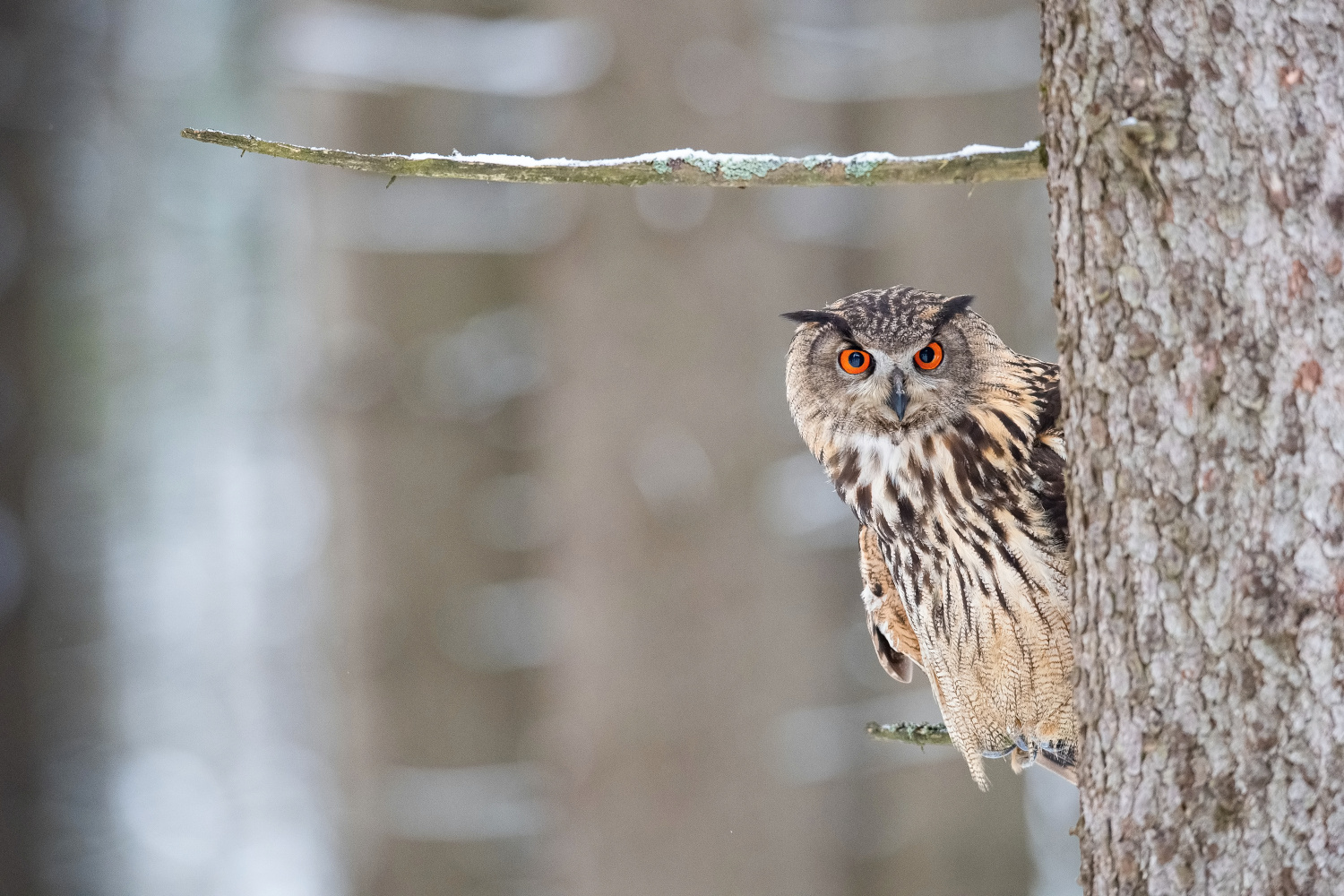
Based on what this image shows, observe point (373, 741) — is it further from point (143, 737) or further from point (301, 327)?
point (143, 737)

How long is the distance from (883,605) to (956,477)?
19.9 inches

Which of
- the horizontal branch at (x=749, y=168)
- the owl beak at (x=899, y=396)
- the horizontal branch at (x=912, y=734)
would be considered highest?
the horizontal branch at (x=749, y=168)

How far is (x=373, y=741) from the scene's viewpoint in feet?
18.0

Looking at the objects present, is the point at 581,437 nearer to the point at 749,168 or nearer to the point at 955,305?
the point at 955,305

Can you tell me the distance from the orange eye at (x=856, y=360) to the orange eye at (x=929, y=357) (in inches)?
3.9

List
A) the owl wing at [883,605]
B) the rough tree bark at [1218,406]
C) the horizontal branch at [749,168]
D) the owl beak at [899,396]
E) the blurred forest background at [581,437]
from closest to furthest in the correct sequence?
1. the rough tree bark at [1218,406]
2. the horizontal branch at [749,168]
3. the owl beak at [899,396]
4. the owl wing at [883,605]
5. the blurred forest background at [581,437]

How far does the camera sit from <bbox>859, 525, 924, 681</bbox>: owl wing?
2758 mm

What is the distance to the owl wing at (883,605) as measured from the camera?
2758 millimetres

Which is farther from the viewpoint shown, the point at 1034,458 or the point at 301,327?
the point at 301,327

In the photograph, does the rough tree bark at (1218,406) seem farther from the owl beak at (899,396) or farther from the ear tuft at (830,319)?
the ear tuft at (830,319)

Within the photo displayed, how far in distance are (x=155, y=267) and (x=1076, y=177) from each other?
11.0 metres

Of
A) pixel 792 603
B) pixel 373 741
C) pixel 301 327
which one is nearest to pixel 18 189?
pixel 301 327

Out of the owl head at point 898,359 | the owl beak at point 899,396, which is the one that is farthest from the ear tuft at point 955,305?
the owl beak at point 899,396

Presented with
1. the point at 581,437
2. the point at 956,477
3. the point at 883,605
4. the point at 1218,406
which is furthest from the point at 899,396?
the point at 581,437
